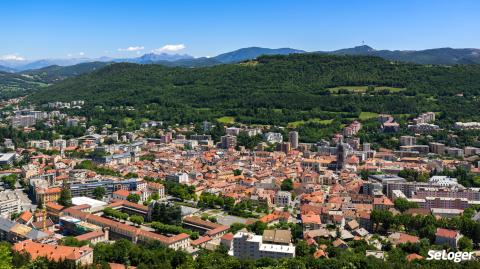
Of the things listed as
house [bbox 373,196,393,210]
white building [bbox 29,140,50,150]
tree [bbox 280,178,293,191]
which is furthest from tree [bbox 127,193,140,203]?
white building [bbox 29,140,50,150]

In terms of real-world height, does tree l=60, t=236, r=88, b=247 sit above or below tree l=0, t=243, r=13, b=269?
below

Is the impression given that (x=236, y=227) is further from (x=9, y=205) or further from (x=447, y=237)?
(x=9, y=205)

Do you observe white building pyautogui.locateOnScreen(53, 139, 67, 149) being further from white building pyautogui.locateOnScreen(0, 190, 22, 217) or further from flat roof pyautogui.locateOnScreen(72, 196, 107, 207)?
flat roof pyautogui.locateOnScreen(72, 196, 107, 207)

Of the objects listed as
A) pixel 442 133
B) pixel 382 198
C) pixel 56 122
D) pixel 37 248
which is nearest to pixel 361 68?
pixel 442 133

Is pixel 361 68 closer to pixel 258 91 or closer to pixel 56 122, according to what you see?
pixel 258 91

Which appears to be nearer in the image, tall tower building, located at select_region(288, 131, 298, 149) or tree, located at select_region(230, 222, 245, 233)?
tree, located at select_region(230, 222, 245, 233)
